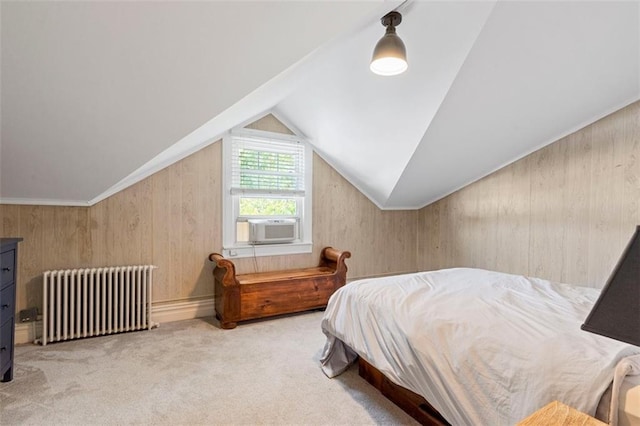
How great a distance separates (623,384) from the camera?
102 centimetres

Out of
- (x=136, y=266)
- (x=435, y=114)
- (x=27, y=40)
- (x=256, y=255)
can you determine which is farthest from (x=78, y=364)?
(x=435, y=114)

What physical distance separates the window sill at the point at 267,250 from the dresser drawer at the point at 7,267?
169 cm

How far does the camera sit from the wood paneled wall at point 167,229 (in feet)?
8.89

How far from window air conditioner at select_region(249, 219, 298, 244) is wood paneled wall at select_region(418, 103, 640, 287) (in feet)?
7.41

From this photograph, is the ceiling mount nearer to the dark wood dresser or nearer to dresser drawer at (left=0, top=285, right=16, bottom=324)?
the dark wood dresser

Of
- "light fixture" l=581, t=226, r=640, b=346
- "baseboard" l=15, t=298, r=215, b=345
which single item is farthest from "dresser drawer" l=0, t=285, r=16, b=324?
"light fixture" l=581, t=226, r=640, b=346

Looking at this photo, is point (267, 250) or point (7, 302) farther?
point (267, 250)

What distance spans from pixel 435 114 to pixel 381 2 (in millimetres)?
1224

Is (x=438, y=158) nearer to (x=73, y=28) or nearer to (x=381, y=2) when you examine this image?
(x=381, y=2)

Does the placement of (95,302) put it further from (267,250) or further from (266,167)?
(266,167)

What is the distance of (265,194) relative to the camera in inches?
144

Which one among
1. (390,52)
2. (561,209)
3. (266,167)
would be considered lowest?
(561,209)

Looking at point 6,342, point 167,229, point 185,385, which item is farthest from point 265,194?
point 6,342

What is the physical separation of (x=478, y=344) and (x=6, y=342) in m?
2.74
